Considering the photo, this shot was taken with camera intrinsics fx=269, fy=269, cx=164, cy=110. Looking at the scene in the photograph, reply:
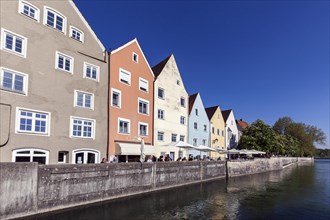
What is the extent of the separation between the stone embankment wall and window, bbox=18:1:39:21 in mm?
13433

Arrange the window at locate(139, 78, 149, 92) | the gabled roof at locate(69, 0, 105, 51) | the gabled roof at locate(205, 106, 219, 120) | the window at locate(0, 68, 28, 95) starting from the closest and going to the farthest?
1. the window at locate(0, 68, 28, 95)
2. the gabled roof at locate(69, 0, 105, 51)
3. the window at locate(139, 78, 149, 92)
4. the gabled roof at locate(205, 106, 219, 120)

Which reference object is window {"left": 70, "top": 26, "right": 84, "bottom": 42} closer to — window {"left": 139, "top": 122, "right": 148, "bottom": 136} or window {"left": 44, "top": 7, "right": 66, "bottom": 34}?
window {"left": 44, "top": 7, "right": 66, "bottom": 34}

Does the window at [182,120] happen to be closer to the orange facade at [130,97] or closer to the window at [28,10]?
the orange facade at [130,97]

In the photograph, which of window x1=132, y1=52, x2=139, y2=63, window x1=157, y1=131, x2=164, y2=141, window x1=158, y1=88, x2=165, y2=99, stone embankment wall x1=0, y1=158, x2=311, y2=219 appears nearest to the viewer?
stone embankment wall x1=0, y1=158, x2=311, y2=219

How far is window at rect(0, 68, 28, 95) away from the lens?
20656mm

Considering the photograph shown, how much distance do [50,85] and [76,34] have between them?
21.5ft

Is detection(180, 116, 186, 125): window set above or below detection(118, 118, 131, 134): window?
above

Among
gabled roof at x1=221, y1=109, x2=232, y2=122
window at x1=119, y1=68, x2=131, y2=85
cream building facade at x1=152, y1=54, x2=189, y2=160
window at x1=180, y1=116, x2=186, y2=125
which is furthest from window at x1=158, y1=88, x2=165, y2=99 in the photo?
gabled roof at x1=221, y1=109, x2=232, y2=122

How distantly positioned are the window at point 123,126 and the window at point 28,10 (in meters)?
13.7

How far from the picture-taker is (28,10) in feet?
74.9

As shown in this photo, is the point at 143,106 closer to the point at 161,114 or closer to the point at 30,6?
the point at 161,114

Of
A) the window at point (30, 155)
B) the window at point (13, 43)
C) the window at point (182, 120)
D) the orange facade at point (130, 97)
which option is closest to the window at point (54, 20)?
the window at point (13, 43)

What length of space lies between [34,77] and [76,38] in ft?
21.8

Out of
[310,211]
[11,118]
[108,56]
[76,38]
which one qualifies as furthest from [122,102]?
[310,211]
